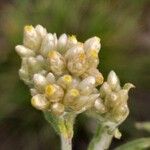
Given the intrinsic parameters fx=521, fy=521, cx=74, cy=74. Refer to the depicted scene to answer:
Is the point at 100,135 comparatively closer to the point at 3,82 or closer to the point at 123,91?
the point at 123,91

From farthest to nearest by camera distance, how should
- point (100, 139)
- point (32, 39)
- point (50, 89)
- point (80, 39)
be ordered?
point (80, 39), point (100, 139), point (32, 39), point (50, 89)

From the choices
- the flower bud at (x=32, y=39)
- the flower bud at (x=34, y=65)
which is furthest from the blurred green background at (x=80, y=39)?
the flower bud at (x=34, y=65)

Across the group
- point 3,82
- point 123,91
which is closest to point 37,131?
point 3,82

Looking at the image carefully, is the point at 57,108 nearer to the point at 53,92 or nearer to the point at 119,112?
the point at 53,92

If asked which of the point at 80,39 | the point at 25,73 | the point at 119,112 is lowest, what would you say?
the point at 119,112

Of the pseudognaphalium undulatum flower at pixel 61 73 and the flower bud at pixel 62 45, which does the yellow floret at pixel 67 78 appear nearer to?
the pseudognaphalium undulatum flower at pixel 61 73

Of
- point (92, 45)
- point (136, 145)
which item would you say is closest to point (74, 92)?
point (92, 45)
